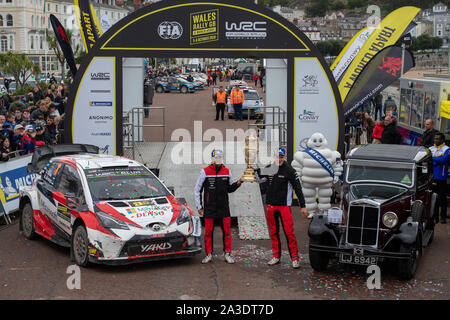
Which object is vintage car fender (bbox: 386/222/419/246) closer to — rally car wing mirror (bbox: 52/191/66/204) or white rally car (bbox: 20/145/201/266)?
white rally car (bbox: 20/145/201/266)

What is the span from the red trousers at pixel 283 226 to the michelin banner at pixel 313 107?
5241mm

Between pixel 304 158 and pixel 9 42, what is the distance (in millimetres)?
112995

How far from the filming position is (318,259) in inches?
395

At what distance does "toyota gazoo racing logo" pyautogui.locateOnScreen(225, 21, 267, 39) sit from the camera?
15094mm

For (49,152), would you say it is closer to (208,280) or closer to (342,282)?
(208,280)

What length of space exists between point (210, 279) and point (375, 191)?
3.02 metres

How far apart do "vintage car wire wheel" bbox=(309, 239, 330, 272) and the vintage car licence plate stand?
15.7 inches

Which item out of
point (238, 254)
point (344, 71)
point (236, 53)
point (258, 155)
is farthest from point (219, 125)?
point (238, 254)

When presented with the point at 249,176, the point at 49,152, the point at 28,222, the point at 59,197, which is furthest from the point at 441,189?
the point at 28,222

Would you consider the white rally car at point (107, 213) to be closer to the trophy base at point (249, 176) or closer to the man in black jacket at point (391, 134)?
the trophy base at point (249, 176)

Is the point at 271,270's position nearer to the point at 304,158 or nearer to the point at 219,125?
the point at 304,158

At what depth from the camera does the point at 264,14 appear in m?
15.1

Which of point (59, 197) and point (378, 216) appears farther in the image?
point (59, 197)

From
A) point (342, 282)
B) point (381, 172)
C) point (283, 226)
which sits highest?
point (381, 172)
